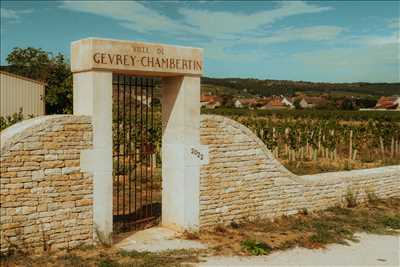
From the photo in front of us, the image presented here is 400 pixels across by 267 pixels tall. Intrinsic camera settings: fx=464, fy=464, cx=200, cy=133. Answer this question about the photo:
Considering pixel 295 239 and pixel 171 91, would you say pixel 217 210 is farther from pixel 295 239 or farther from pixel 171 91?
pixel 171 91

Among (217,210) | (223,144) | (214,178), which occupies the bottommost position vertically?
(217,210)

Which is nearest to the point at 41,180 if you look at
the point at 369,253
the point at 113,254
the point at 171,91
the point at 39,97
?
the point at 113,254

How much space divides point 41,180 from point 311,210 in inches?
275

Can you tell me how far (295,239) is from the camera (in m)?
9.66

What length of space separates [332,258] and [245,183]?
2765mm

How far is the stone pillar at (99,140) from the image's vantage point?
8516 millimetres

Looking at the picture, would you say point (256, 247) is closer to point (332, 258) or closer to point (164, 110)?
point (332, 258)

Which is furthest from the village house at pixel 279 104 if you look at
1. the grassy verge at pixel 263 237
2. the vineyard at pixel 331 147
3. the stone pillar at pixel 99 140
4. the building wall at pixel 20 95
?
the stone pillar at pixel 99 140

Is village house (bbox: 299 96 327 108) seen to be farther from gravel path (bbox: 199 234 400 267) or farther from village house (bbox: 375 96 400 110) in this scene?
gravel path (bbox: 199 234 400 267)

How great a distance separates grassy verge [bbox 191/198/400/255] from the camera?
30.1 feet

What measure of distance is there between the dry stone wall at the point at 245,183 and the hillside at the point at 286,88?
101 meters

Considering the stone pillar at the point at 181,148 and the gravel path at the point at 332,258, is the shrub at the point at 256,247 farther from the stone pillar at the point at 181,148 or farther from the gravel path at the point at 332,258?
the stone pillar at the point at 181,148

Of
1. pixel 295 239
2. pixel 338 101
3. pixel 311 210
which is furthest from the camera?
pixel 338 101

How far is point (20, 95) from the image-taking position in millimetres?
28344
